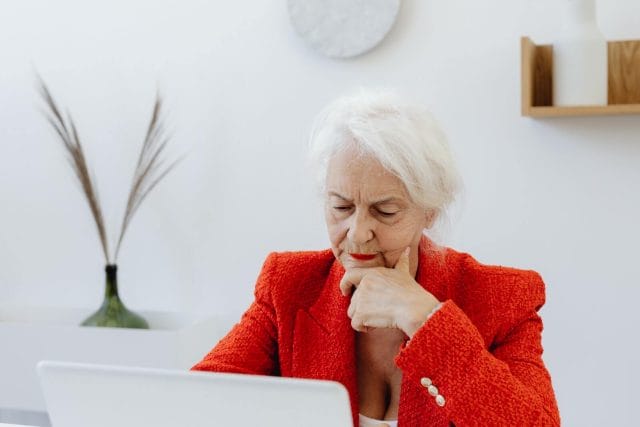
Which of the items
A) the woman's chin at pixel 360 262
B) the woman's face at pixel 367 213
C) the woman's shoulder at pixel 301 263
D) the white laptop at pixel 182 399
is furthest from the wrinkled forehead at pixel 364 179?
the white laptop at pixel 182 399

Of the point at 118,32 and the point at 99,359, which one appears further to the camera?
the point at 118,32

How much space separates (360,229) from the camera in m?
1.34

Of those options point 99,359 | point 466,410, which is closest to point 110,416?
point 466,410

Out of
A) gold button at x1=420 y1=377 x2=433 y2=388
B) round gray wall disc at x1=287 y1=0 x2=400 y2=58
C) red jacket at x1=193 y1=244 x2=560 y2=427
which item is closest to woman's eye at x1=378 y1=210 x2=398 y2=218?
red jacket at x1=193 y1=244 x2=560 y2=427

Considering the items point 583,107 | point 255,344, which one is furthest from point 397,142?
point 583,107

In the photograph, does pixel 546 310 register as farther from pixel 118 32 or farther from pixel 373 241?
pixel 118 32

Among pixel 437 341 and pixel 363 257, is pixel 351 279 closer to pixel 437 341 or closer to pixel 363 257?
pixel 363 257

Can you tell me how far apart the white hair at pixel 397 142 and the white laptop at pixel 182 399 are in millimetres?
516

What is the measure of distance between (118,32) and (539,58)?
1271mm

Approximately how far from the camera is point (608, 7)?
91.0 inches

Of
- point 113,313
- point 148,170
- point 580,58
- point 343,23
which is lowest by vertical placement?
point 113,313

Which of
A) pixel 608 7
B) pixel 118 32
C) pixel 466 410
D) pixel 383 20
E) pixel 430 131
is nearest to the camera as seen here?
pixel 466 410

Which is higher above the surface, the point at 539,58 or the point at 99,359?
the point at 539,58

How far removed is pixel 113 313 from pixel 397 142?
156 cm
